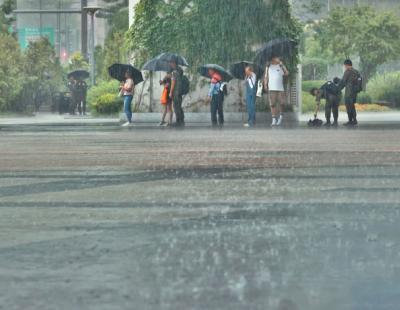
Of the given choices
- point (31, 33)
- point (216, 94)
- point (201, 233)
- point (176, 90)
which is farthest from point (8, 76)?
point (31, 33)

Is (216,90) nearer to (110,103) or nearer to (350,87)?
(350,87)

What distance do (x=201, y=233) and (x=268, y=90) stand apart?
26.2m

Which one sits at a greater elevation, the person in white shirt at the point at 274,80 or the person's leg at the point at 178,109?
the person in white shirt at the point at 274,80

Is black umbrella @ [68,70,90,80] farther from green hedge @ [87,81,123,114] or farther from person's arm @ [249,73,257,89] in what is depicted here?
person's arm @ [249,73,257,89]

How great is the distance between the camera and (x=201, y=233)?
29.8 ft

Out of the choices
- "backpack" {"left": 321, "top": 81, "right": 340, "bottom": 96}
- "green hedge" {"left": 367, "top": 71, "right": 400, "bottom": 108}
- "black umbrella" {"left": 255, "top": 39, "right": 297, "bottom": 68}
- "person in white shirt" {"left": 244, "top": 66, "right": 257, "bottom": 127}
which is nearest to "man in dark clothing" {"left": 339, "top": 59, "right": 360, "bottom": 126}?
"backpack" {"left": 321, "top": 81, "right": 340, "bottom": 96}

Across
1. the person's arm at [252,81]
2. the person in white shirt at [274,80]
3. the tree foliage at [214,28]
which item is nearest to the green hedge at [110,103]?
the tree foliage at [214,28]

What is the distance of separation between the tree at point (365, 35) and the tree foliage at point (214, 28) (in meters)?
36.8

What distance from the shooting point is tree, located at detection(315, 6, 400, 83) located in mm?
79562

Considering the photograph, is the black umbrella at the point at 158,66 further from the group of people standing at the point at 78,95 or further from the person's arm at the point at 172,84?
the group of people standing at the point at 78,95

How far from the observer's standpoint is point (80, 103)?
5647 cm

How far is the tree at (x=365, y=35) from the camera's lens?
261 ft

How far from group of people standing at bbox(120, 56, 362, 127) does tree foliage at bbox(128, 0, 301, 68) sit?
4402mm

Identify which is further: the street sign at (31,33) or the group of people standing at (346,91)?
the street sign at (31,33)
